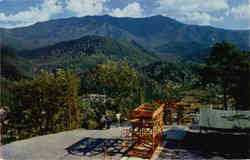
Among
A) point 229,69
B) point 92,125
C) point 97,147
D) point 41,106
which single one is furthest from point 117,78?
point 97,147

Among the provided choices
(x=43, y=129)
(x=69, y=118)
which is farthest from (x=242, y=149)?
(x=43, y=129)

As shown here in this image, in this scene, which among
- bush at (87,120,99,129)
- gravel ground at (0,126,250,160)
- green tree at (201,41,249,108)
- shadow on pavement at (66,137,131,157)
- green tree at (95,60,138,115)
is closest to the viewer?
gravel ground at (0,126,250,160)

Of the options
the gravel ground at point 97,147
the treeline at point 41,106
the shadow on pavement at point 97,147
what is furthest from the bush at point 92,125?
the shadow on pavement at point 97,147

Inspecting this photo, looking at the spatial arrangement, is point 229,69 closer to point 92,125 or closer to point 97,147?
point 92,125

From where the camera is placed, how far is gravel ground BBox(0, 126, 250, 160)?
44.3ft

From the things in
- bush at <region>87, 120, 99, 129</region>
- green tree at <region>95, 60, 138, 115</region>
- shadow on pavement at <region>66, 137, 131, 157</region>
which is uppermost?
green tree at <region>95, 60, 138, 115</region>

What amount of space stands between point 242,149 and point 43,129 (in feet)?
50.3

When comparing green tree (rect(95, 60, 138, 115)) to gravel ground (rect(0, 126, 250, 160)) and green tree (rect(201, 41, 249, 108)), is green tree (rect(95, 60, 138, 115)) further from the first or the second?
gravel ground (rect(0, 126, 250, 160))

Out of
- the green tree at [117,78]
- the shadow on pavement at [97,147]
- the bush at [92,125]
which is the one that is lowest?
the shadow on pavement at [97,147]

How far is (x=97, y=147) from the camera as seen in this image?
14.9m

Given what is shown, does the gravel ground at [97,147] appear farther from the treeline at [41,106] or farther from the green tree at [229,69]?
the green tree at [229,69]

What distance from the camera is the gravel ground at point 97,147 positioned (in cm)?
1352

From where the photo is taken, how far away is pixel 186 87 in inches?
3676

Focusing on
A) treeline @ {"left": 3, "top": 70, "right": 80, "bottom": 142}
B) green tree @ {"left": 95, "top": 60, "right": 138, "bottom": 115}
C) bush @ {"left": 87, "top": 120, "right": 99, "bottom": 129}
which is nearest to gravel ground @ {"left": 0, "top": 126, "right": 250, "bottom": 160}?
bush @ {"left": 87, "top": 120, "right": 99, "bottom": 129}
